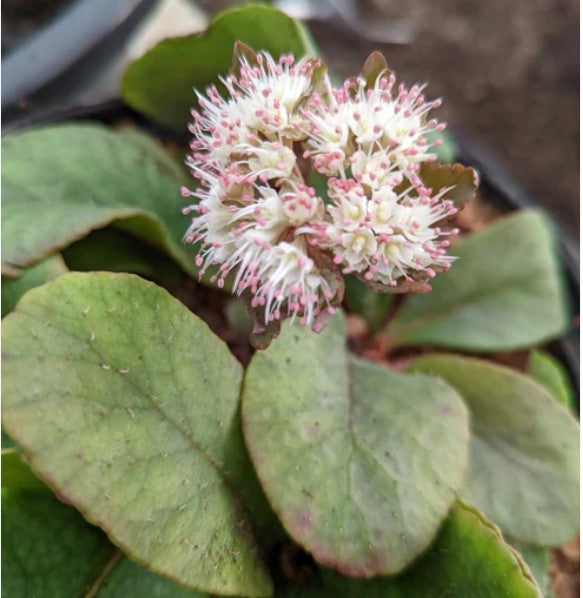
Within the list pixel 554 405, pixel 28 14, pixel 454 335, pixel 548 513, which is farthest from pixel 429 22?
pixel 548 513

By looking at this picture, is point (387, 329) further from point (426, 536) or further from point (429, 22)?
point (429, 22)

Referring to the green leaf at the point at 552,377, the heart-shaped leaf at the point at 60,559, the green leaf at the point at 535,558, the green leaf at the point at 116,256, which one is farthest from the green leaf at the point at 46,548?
the green leaf at the point at 552,377

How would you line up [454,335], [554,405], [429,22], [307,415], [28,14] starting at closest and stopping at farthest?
[307,415] → [554,405] → [454,335] → [28,14] → [429,22]

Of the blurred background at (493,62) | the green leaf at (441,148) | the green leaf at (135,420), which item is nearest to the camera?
the green leaf at (135,420)

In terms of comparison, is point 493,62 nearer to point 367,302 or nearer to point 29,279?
point 367,302

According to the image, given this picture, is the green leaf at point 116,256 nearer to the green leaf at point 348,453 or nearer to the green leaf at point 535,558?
the green leaf at point 348,453

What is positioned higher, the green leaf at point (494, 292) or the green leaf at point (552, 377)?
the green leaf at point (494, 292)
